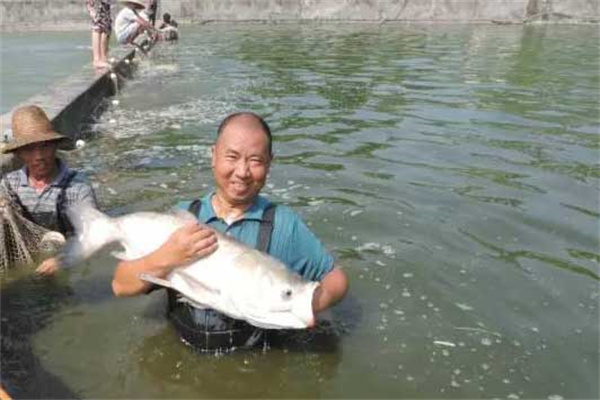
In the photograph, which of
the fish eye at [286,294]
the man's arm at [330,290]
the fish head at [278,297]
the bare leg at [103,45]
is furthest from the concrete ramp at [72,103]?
the fish eye at [286,294]

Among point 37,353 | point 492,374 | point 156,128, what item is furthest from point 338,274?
point 156,128

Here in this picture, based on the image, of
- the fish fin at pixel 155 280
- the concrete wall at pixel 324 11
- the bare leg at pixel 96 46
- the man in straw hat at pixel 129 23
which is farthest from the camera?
the concrete wall at pixel 324 11

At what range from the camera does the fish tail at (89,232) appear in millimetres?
3916

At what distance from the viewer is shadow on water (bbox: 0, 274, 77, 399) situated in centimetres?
389

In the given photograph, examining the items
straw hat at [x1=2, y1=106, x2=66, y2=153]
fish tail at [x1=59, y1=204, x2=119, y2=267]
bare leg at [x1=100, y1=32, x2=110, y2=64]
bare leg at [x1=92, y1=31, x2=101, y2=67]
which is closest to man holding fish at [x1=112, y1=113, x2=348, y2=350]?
fish tail at [x1=59, y1=204, x2=119, y2=267]

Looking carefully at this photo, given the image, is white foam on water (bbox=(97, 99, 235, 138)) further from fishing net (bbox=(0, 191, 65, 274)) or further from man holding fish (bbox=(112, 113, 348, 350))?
man holding fish (bbox=(112, 113, 348, 350))

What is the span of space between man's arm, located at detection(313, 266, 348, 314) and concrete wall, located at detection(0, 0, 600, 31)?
28.1 metres

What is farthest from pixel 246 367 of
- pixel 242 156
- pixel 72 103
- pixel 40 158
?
pixel 72 103

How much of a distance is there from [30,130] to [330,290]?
280cm

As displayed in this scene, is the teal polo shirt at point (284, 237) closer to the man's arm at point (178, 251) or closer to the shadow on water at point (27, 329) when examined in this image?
the man's arm at point (178, 251)

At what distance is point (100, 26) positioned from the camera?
1252cm

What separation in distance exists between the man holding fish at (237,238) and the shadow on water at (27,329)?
0.73 m

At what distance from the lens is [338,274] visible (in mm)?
3871

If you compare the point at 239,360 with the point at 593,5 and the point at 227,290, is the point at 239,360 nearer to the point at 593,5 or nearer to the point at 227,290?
the point at 227,290
